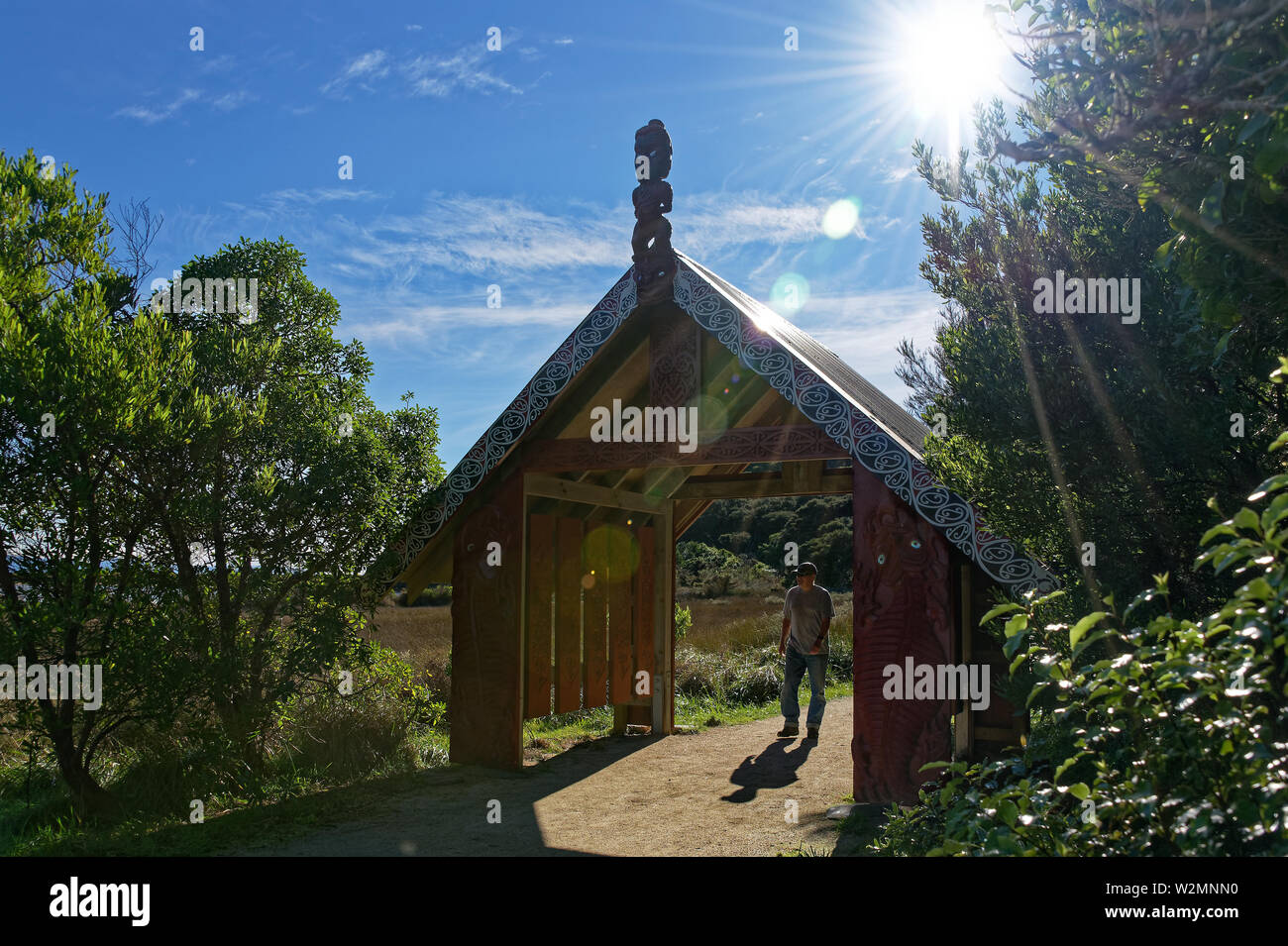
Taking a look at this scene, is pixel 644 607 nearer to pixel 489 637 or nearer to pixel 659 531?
pixel 659 531

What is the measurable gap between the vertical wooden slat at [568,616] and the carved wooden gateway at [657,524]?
0.03m

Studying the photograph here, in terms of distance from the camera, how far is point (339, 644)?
8227 mm

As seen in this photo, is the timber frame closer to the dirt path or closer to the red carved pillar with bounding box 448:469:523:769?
the red carved pillar with bounding box 448:469:523:769

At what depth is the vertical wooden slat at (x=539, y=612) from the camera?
10.6 m

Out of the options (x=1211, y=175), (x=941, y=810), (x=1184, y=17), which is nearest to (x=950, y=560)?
(x=941, y=810)

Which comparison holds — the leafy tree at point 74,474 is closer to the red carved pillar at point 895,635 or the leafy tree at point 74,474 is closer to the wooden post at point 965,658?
the red carved pillar at point 895,635

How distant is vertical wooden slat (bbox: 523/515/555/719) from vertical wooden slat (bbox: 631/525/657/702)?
1.89 metres

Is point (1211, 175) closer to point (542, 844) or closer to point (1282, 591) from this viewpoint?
point (1282, 591)

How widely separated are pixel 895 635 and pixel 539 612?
14.5 feet

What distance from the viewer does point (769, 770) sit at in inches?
389

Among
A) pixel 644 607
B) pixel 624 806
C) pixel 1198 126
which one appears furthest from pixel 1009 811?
pixel 644 607

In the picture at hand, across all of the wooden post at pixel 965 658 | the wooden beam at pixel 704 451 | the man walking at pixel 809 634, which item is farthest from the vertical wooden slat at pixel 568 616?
the wooden post at pixel 965 658

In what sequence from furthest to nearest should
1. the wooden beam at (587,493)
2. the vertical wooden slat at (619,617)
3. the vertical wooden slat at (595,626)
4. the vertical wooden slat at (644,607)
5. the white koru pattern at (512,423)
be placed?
the vertical wooden slat at (644,607)
the vertical wooden slat at (619,617)
the vertical wooden slat at (595,626)
the wooden beam at (587,493)
the white koru pattern at (512,423)
